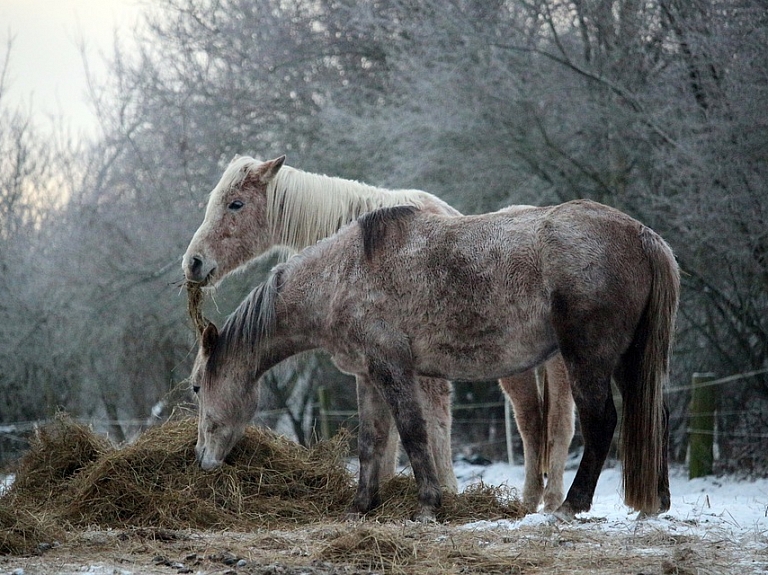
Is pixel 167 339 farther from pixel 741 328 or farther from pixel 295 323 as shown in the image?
pixel 295 323

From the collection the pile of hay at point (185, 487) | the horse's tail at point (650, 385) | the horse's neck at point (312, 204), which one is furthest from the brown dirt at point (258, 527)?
the horse's neck at point (312, 204)

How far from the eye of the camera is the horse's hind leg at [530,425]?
21.0ft

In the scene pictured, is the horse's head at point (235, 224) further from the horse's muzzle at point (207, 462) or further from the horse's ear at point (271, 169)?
the horse's muzzle at point (207, 462)

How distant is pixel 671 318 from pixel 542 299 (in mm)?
700

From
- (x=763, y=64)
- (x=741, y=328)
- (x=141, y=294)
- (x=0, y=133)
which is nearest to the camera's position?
(x=763, y=64)

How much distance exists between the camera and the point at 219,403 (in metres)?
5.98

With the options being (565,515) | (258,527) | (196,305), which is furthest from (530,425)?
(196,305)

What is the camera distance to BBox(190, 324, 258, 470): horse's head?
19.6 ft

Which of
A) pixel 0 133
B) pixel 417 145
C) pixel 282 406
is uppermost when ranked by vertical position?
pixel 0 133

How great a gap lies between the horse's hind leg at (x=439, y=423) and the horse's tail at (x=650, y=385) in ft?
4.63

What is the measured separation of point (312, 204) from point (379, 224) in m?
1.20

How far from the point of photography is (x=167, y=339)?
15.9 meters

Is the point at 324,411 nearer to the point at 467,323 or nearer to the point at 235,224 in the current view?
the point at 235,224

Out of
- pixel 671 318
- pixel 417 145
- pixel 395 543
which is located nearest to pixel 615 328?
pixel 671 318
